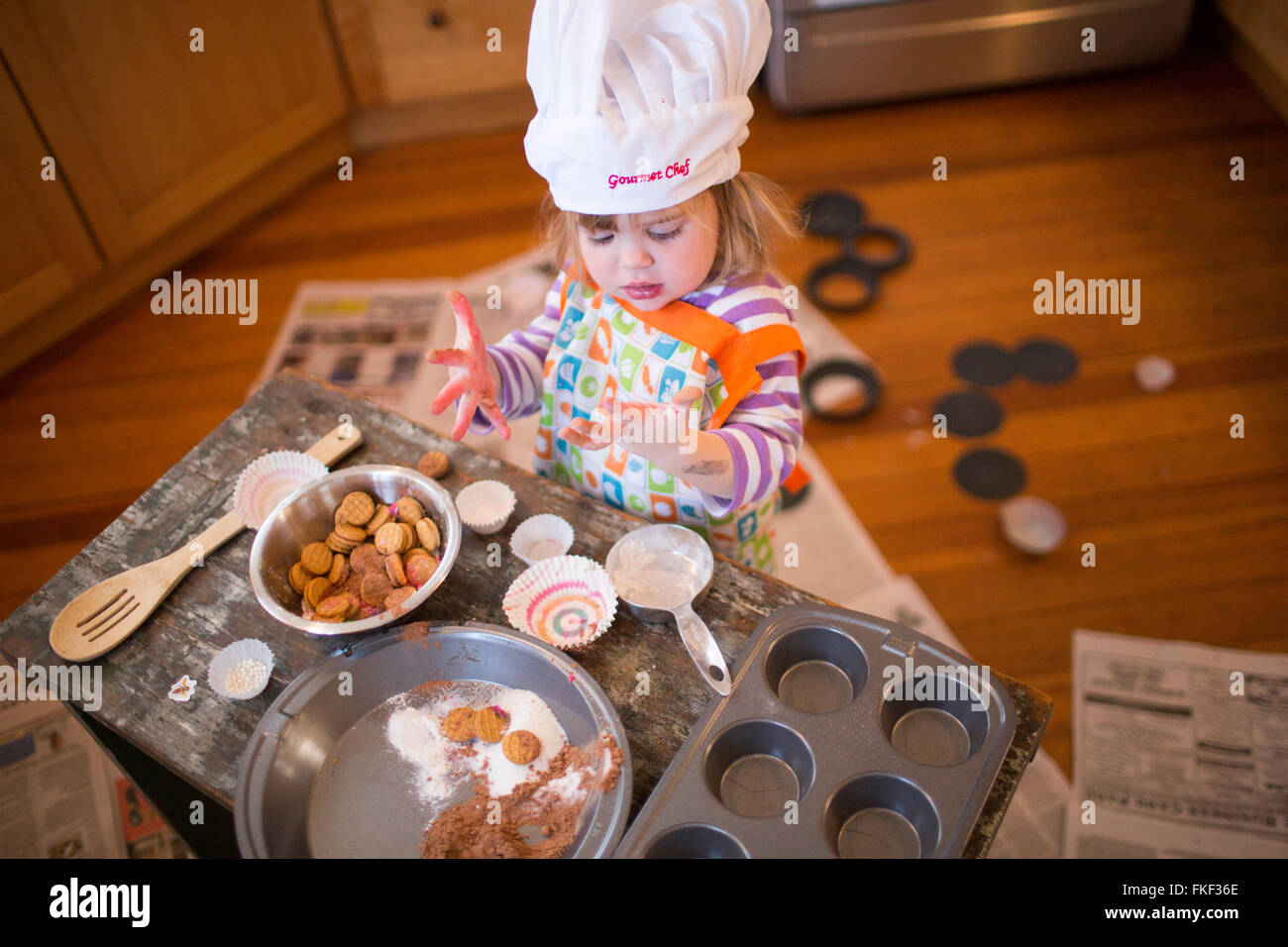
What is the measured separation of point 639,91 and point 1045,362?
1.36 m

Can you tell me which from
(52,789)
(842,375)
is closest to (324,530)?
(52,789)

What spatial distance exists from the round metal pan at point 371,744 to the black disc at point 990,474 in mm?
1140

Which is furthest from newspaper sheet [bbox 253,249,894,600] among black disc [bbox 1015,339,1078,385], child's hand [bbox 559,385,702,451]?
child's hand [bbox 559,385,702,451]

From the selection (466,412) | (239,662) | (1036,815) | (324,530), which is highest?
(466,412)

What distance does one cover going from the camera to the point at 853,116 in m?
2.45

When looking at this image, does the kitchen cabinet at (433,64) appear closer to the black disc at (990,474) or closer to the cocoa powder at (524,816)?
the black disc at (990,474)

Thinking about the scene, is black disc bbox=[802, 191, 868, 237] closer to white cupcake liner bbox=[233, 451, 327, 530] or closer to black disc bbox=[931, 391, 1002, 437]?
black disc bbox=[931, 391, 1002, 437]

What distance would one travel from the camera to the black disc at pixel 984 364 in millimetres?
1899

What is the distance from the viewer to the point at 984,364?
1922 millimetres

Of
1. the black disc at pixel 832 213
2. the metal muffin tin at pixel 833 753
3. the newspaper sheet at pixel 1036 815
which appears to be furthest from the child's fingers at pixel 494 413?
the black disc at pixel 832 213

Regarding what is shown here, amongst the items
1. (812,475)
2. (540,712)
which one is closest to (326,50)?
(812,475)

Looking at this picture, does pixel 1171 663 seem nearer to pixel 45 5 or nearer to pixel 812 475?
pixel 812 475

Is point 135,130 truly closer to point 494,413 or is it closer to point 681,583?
point 494,413
